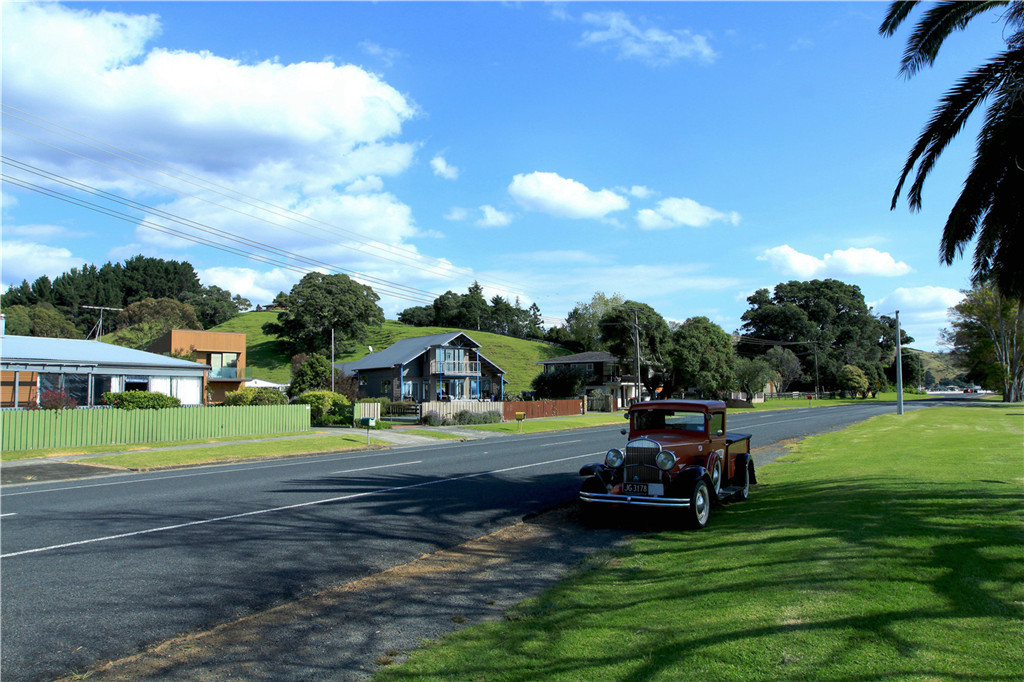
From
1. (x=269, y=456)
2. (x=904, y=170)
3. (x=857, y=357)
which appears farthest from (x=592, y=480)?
(x=857, y=357)

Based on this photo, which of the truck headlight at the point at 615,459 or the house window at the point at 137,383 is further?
the house window at the point at 137,383

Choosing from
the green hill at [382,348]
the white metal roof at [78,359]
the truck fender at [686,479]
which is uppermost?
the green hill at [382,348]

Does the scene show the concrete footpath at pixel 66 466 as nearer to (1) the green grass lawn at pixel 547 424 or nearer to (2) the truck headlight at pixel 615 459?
(1) the green grass lawn at pixel 547 424

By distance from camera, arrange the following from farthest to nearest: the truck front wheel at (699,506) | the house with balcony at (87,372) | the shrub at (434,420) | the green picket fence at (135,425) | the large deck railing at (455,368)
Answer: the large deck railing at (455,368) < the shrub at (434,420) < the house with balcony at (87,372) < the green picket fence at (135,425) < the truck front wheel at (699,506)

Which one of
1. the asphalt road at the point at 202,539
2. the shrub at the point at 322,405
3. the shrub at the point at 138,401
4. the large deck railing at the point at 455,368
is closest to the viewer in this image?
the asphalt road at the point at 202,539

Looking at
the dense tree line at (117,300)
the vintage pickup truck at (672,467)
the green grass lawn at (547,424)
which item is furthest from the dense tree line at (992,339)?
the dense tree line at (117,300)

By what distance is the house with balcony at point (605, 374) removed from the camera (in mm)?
69812

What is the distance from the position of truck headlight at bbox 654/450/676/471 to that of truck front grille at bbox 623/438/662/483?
0.12 m

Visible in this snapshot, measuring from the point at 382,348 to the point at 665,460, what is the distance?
303 ft

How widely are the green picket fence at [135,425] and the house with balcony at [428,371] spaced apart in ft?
93.5

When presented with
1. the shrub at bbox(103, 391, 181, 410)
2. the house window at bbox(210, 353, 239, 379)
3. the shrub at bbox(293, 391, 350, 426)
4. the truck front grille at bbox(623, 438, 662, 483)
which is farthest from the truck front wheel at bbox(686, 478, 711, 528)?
the house window at bbox(210, 353, 239, 379)

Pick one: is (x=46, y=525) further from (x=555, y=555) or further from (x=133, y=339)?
(x=133, y=339)

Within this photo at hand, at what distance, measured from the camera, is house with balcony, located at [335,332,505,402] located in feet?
207

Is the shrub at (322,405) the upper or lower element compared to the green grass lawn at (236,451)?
upper
